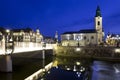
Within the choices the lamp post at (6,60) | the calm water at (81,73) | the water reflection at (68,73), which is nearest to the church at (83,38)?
the water reflection at (68,73)

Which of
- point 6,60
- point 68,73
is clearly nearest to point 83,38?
point 68,73

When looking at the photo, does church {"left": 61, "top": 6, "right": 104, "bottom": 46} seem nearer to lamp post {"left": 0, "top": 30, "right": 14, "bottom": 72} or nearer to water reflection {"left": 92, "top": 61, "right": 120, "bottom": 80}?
water reflection {"left": 92, "top": 61, "right": 120, "bottom": 80}

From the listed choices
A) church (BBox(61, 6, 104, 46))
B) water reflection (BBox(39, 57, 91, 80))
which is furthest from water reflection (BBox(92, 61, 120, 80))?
church (BBox(61, 6, 104, 46))

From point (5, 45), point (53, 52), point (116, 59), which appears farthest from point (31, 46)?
point (53, 52)

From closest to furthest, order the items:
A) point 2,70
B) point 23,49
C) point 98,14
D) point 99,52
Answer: point 2,70, point 23,49, point 99,52, point 98,14

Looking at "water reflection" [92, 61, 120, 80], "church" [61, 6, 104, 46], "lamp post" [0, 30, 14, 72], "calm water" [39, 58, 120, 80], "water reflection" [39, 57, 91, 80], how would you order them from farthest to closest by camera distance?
"church" [61, 6, 104, 46]
"lamp post" [0, 30, 14, 72]
"water reflection" [92, 61, 120, 80]
"calm water" [39, 58, 120, 80]
"water reflection" [39, 57, 91, 80]

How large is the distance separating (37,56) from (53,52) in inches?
767

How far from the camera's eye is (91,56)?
91.2 meters

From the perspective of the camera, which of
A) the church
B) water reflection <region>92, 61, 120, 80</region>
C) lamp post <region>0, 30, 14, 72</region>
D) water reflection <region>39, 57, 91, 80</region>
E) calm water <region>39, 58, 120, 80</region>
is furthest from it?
the church

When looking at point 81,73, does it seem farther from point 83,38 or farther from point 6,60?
point 83,38

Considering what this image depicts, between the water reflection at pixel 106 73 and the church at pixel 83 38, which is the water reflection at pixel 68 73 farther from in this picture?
the church at pixel 83 38

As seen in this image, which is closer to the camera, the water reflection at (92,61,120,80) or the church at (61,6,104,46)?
the water reflection at (92,61,120,80)

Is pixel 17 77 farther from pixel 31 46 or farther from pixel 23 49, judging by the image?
pixel 31 46

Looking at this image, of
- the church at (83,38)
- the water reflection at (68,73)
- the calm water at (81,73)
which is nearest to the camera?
the water reflection at (68,73)
